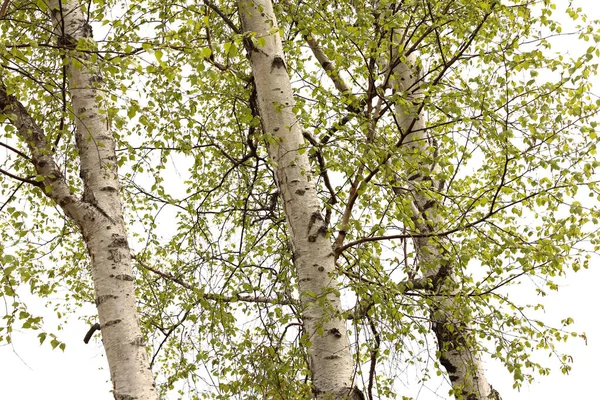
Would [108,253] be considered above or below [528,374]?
above

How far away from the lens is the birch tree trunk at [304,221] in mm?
4141

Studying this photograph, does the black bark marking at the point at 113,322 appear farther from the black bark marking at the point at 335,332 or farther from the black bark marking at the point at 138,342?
the black bark marking at the point at 335,332

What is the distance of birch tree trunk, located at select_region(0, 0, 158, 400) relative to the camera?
3957 millimetres

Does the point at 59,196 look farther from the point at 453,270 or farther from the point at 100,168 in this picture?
the point at 453,270

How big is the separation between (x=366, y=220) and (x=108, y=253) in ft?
10.3

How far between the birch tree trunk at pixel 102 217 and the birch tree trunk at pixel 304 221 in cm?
110

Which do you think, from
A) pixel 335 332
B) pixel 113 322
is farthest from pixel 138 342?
pixel 335 332

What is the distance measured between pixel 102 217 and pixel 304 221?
1.35 metres

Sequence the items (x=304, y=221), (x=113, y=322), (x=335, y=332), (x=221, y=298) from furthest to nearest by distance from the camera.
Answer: (x=221, y=298)
(x=304, y=221)
(x=335, y=332)
(x=113, y=322)

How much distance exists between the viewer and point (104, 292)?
410 cm

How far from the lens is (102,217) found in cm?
424

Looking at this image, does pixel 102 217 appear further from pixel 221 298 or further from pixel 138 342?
pixel 221 298

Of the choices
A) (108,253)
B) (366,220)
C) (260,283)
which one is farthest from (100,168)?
(366,220)

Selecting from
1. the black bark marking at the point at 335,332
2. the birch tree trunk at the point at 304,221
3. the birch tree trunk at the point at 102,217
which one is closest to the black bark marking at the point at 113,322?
the birch tree trunk at the point at 102,217
